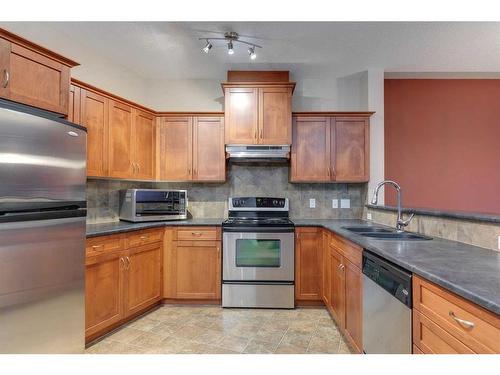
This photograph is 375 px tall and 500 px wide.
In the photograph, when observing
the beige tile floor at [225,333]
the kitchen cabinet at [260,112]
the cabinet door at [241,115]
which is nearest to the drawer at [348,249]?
the beige tile floor at [225,333]

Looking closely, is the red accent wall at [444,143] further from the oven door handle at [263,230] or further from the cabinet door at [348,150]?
the oven door handle at [263,230]

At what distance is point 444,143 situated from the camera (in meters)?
3.53

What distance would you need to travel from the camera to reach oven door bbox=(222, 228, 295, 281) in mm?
2795

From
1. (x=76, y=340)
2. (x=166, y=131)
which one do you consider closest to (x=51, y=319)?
(x=76, y=340)

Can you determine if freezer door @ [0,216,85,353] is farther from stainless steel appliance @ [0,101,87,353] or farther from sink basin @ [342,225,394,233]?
sink basin @ [342,225,394,233]

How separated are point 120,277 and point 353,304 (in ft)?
6.40

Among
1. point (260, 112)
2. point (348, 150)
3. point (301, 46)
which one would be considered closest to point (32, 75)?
point (260, 112)

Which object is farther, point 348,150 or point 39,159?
point 348,150

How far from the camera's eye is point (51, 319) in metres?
1.59

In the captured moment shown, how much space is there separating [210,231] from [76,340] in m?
1.44

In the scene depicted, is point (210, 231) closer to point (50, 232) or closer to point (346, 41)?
point (50, 232)

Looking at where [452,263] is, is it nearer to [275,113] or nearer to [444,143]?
[275,113]
